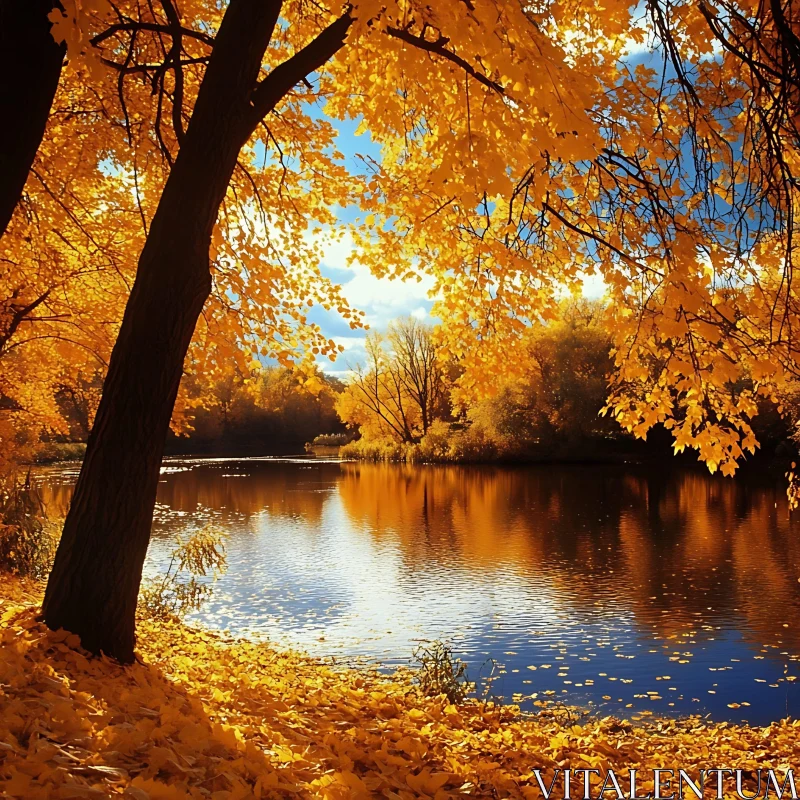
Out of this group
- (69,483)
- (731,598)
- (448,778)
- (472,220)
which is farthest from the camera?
(69,483)

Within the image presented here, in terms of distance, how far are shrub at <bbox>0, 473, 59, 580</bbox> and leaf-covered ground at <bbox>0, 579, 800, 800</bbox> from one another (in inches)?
170

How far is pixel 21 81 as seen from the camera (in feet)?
10.3

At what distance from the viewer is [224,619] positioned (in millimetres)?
9406

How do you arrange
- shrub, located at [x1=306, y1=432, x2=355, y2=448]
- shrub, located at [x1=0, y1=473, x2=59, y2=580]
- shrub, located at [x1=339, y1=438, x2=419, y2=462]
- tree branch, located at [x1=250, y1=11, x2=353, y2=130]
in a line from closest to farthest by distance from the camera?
1. tree branch, located at [x1=250, y1=11, x2=353, y2=130]
2. shrub, located at [x1=0, y1=473, x2=59, y2=580]
3. shrub, located at [x1=339, y1=438, x2=419, y2=462]
4. shrub, located at [x1=306, y1=432, x2=355, y2=448]

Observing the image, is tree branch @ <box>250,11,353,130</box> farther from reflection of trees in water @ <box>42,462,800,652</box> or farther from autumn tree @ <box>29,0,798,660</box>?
reflection of trees in water @ <box>42,462,800,652</box>

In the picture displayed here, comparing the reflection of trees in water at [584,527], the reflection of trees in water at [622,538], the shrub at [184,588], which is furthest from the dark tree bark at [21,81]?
the reflection of trees in water at [622,538]

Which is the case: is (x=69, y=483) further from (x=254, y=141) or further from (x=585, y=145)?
(x=585, y=145)

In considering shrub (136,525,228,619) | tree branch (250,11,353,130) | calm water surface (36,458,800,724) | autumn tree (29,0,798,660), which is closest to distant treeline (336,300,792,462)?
calm water surface (36,458,800,724)

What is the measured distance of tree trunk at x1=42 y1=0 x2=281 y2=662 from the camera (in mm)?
3994

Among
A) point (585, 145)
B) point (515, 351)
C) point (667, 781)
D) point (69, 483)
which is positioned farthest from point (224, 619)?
point (69, 483)

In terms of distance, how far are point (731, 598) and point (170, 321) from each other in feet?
30.5

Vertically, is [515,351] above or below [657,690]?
above

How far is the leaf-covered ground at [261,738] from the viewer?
2.63 m

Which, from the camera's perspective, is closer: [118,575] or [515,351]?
[118,575]
